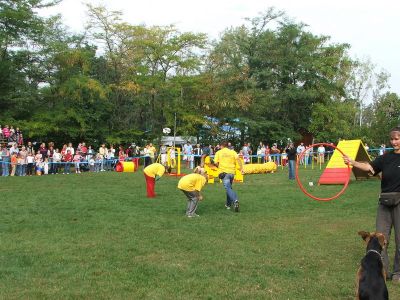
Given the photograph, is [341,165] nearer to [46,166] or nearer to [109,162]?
[46,166]

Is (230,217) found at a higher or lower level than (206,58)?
lower

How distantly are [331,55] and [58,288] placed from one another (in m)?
41.8

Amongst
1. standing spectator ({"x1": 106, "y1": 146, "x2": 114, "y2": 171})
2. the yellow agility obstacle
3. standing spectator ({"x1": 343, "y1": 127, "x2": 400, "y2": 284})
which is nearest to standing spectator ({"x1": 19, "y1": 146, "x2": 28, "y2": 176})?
standing spectator ({"x1": 106, "y1": 146, "x2": 114, "y2": 171})

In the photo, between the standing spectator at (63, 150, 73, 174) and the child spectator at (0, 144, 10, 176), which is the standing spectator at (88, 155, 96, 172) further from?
the child spectator at (0, 144, 10, 176)

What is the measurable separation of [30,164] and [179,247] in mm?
18293

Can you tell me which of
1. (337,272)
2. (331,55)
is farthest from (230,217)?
(331,55)

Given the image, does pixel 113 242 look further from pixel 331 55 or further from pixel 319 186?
pixel 331 55

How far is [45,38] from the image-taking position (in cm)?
3316

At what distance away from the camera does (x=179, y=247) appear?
8.02 m

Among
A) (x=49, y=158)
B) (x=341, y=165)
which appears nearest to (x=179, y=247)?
(x=341, y=165)

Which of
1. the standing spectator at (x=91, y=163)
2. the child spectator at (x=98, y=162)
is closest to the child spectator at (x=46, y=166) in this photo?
the standing spectator at (x=91, y=163)

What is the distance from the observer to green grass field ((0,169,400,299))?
19.2 ft

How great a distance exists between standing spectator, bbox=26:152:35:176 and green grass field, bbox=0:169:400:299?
32.7ft

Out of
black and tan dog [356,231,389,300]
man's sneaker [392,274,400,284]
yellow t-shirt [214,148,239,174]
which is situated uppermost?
yellow t-shirt [214,148,239,174]
